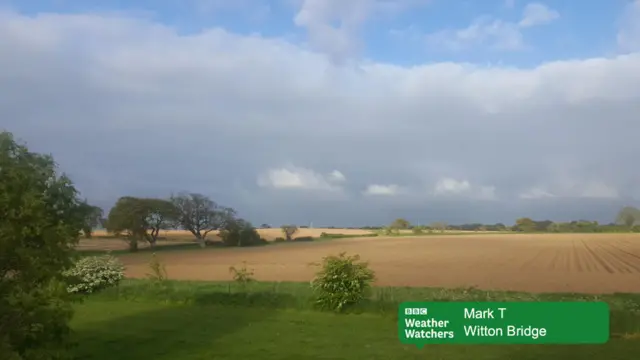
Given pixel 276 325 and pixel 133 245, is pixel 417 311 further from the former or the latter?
pixel 133 245

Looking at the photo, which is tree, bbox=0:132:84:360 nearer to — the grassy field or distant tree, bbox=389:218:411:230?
the grassy field

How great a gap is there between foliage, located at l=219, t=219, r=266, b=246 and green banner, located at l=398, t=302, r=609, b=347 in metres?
66.6

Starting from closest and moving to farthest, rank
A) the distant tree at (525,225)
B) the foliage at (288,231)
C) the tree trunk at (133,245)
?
the tree trunk at (133,245), the foliage at (288,231), the distant tree at (525,225)

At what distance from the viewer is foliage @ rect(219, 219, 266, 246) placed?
76250mm

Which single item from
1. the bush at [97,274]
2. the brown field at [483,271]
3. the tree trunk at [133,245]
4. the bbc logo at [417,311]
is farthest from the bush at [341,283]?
the tree trunk at [133,245]

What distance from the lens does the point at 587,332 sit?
11.9 meters

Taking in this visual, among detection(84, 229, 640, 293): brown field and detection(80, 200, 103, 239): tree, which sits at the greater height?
detection(80, 200, 103, 239): tree

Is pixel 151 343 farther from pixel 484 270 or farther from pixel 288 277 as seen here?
pixel 484 270

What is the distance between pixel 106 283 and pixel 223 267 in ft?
71.2

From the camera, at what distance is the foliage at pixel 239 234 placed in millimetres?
76250

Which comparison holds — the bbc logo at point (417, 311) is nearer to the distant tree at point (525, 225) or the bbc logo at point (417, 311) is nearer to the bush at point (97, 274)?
the bush at point (97, 274)

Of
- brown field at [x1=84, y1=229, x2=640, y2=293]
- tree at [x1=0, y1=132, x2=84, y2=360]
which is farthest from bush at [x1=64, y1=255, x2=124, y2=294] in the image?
tree at [x1=0, y1=132, x2=84, y2=360]

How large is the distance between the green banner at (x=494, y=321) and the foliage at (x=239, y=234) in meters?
66.6

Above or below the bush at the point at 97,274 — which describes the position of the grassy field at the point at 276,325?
below
